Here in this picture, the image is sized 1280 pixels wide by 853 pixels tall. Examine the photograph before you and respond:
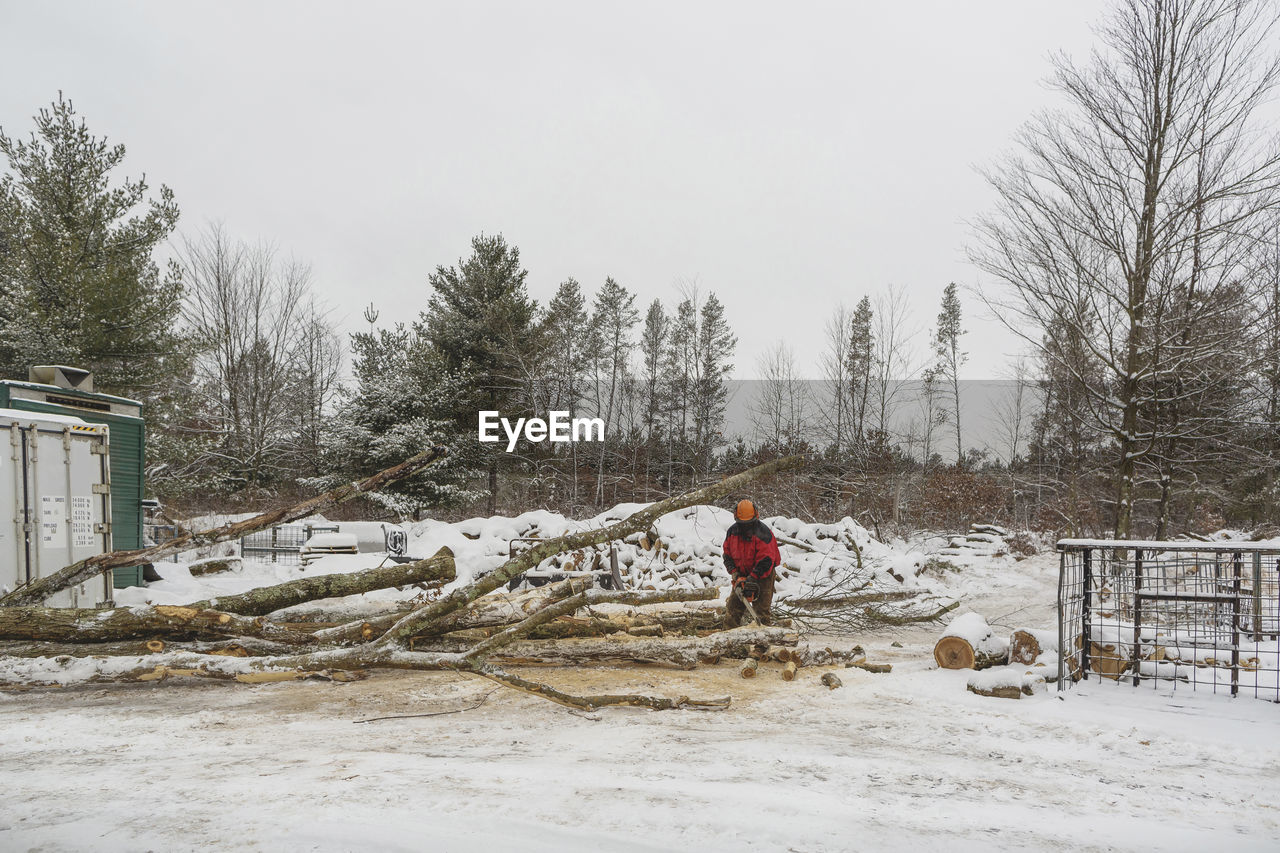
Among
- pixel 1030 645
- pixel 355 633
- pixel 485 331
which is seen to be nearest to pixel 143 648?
pixel 355 633

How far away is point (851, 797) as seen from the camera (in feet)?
12.5

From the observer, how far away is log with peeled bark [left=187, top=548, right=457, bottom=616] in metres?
7.29

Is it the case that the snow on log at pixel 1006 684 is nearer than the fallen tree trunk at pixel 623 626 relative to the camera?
Yes

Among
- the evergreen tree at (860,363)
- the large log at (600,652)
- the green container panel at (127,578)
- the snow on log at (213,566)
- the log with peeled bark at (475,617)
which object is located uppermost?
the evergreen tree at (860,363)

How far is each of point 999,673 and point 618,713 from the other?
10.8 feet

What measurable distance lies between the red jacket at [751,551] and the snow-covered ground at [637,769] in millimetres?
1977

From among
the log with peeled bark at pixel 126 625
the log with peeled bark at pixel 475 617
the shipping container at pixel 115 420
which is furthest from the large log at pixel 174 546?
the shipping container at pixel 115 420

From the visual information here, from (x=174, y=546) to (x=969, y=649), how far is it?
7.82 m

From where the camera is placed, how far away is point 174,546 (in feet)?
23.5

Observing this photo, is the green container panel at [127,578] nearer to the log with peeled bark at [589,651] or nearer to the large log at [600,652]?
the log with peeled bark at [589,651]

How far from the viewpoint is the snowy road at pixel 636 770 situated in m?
3.26

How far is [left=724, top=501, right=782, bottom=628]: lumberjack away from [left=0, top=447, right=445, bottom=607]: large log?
3.61 m

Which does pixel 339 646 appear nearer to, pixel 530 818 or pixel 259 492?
pixel 530 818

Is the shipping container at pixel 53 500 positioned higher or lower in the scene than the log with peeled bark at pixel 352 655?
higher
